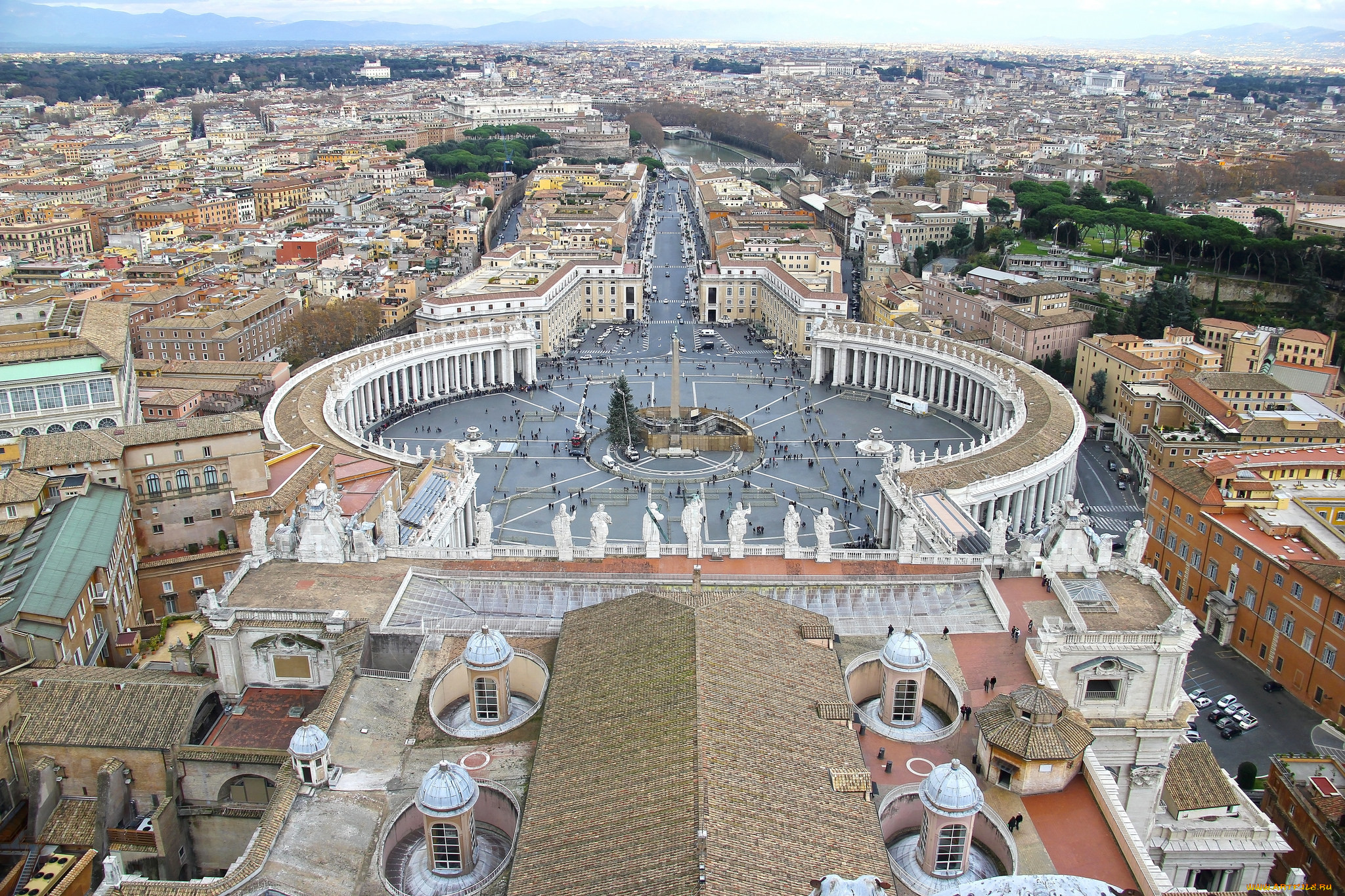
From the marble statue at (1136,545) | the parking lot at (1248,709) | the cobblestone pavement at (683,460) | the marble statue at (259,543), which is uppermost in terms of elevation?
the marble statue at (1136,545)

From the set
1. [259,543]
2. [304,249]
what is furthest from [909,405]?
[304,249]

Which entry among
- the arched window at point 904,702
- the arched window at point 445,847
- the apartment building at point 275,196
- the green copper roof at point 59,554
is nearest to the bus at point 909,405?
the arched window at point 904,702

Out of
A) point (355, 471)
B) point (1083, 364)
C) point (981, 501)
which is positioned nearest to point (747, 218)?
point (1083, 364)

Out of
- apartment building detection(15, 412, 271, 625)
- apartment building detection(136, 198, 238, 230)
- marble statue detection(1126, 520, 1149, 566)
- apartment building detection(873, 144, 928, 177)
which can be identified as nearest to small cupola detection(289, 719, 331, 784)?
apartment building detection(15, 412, 271, 625)

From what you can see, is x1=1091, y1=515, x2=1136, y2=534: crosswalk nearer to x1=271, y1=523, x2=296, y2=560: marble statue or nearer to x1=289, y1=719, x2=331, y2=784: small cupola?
x1=271, y1=523, x2=296, y2=560: marble statue

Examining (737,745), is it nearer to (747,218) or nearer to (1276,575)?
(1276,575)

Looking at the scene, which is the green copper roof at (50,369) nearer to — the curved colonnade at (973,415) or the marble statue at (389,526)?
the marble statue at (389,526)

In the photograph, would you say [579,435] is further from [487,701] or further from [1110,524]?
[487,701]
